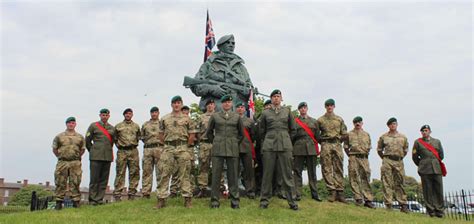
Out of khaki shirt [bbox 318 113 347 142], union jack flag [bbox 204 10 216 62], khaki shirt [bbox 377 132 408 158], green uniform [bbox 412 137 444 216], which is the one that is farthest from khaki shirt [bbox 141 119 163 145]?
green uniform [bbox 412 137 444 216]

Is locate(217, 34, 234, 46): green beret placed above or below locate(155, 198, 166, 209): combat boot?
above

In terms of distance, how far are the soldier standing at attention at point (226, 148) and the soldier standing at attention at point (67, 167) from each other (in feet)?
9.59

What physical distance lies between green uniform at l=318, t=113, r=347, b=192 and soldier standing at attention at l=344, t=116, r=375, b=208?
0.97 feet

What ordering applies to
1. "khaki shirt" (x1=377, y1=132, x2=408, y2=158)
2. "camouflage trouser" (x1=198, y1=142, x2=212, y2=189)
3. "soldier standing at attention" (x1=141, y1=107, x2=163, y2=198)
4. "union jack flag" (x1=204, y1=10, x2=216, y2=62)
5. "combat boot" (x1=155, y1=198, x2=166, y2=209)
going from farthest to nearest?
"union jack flag" (x1=204, y1=10, x2=216, y2=62) < "khaki shirt" (x1=377, y1=132, x2=408, y2=158) < "soldier standing at attention" (x1=141, y1=107, x2=163, y2=198) < "camouflage trouser" (x1=198, y1=142, x2=212, y2=189) < "combat boot" (x1=155, y1=198, x2=166, y2=209)

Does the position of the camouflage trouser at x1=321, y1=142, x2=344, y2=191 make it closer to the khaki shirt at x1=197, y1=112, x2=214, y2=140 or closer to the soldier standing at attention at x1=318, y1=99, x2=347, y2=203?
the soldier standing at attention at x1=318, y1=99, x2=347, y2=203

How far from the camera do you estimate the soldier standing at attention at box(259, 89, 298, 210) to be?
755cm

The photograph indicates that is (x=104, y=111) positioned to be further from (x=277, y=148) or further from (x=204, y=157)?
(x=277, y=148)

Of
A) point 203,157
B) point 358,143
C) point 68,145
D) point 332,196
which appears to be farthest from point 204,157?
point 358,143

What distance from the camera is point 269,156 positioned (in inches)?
302

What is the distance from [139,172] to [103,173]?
2.88 feet

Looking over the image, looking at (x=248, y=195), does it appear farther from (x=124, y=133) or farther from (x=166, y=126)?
(x=124, y=133)

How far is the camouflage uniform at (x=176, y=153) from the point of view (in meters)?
7.73

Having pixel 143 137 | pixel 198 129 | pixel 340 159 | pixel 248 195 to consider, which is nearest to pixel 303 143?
pixel 340 159

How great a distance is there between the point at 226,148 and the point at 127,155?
287 cm
